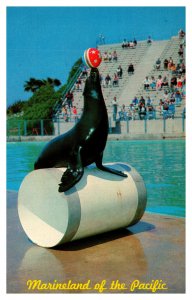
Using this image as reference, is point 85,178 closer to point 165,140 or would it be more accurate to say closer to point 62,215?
point 62,215

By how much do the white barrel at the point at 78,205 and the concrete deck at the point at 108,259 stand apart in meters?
0.17

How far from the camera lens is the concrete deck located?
3477mm

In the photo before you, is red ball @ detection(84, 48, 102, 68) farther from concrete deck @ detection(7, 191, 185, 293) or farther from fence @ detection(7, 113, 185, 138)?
fence @ detection(7, 113, 185, 138)

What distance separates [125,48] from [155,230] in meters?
30.6

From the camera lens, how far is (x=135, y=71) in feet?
102

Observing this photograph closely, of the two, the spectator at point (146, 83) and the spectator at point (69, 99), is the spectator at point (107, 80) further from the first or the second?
the spectator at point (146, 83)

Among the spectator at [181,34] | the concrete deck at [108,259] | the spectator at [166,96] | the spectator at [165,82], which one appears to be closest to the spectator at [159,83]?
the spectator at [165,82]

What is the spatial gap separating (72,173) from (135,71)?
2750 cm

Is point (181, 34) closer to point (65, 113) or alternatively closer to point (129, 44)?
point (129, 44)

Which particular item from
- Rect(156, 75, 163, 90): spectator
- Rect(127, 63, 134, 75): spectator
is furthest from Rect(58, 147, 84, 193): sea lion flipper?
Rect(127, 63, 134, 75): spectator

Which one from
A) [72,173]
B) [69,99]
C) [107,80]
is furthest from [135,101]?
[72,173]

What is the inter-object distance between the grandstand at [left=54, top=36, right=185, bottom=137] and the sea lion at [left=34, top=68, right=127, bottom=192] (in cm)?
2023

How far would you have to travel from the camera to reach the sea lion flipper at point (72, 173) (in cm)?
418
